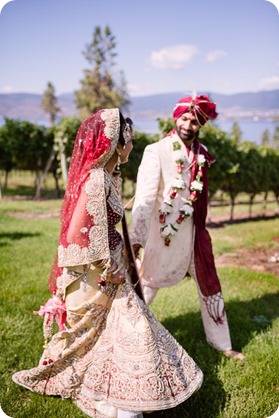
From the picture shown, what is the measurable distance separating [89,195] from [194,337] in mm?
2364

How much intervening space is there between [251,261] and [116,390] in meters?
5.53

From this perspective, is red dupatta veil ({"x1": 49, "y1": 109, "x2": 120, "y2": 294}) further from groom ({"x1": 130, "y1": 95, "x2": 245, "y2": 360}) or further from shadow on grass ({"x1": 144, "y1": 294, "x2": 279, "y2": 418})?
shadow on grass ({"x1": 144, "y1": 294, "x2": 279, "y2": 418})

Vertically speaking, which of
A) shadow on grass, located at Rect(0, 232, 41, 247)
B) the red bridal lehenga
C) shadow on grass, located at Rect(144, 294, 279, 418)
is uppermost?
the red bridal lehenga

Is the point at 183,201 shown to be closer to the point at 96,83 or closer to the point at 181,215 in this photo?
the point at 181,215

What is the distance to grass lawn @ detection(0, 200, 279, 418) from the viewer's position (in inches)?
122

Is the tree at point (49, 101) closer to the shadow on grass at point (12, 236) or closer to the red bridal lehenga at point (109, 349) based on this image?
the shadow on grass at point (12, 236)

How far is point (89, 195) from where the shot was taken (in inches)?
103

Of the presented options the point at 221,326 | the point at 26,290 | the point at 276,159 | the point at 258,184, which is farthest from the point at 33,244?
the point at 276,159

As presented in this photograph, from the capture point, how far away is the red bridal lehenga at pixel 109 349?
8.51 ft

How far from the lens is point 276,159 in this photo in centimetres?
1766

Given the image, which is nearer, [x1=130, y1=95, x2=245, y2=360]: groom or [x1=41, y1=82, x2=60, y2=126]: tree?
[x1=130, y1=95, x2=245, y2=360]: groom

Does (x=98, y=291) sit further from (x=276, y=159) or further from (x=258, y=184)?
(x=276, y=159)

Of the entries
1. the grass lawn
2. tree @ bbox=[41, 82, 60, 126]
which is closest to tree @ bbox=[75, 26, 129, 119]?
tree @ bbox=[41, 82, 60, 126]

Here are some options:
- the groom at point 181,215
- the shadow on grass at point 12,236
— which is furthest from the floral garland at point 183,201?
the shadow on grass at point 12,236
